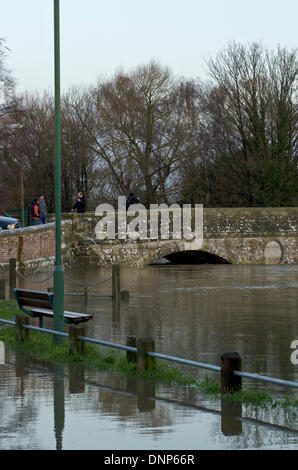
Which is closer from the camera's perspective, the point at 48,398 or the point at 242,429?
the point at 242,429

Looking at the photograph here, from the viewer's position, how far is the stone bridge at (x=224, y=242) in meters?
35.6

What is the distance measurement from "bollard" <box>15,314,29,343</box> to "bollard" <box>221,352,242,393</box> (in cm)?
447

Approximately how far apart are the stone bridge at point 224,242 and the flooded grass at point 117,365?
22388mm

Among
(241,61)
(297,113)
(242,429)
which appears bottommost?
(242,429)

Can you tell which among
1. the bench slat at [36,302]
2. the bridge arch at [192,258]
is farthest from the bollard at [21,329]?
the bridge arch at [192,258]

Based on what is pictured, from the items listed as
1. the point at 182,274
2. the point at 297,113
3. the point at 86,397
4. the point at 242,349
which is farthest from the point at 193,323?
the point at 297,113

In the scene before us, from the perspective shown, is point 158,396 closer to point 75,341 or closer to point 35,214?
point 75,341

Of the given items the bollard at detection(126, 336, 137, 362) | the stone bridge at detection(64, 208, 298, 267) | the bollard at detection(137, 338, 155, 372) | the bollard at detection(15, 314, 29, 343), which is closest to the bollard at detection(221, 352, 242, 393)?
the bollard at detection(137, 338, 155, 372)

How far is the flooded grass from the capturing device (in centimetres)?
794

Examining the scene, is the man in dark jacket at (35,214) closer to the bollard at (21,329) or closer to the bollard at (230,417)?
the bollard at (21,329)

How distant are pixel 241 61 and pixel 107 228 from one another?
20.0 metres

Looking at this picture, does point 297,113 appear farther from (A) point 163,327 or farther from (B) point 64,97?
(A) point 163,327

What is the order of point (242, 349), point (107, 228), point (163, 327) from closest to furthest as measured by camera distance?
point (242, 349) < point (163, 327) < point (107, 228)

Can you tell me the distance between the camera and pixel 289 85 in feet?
163
